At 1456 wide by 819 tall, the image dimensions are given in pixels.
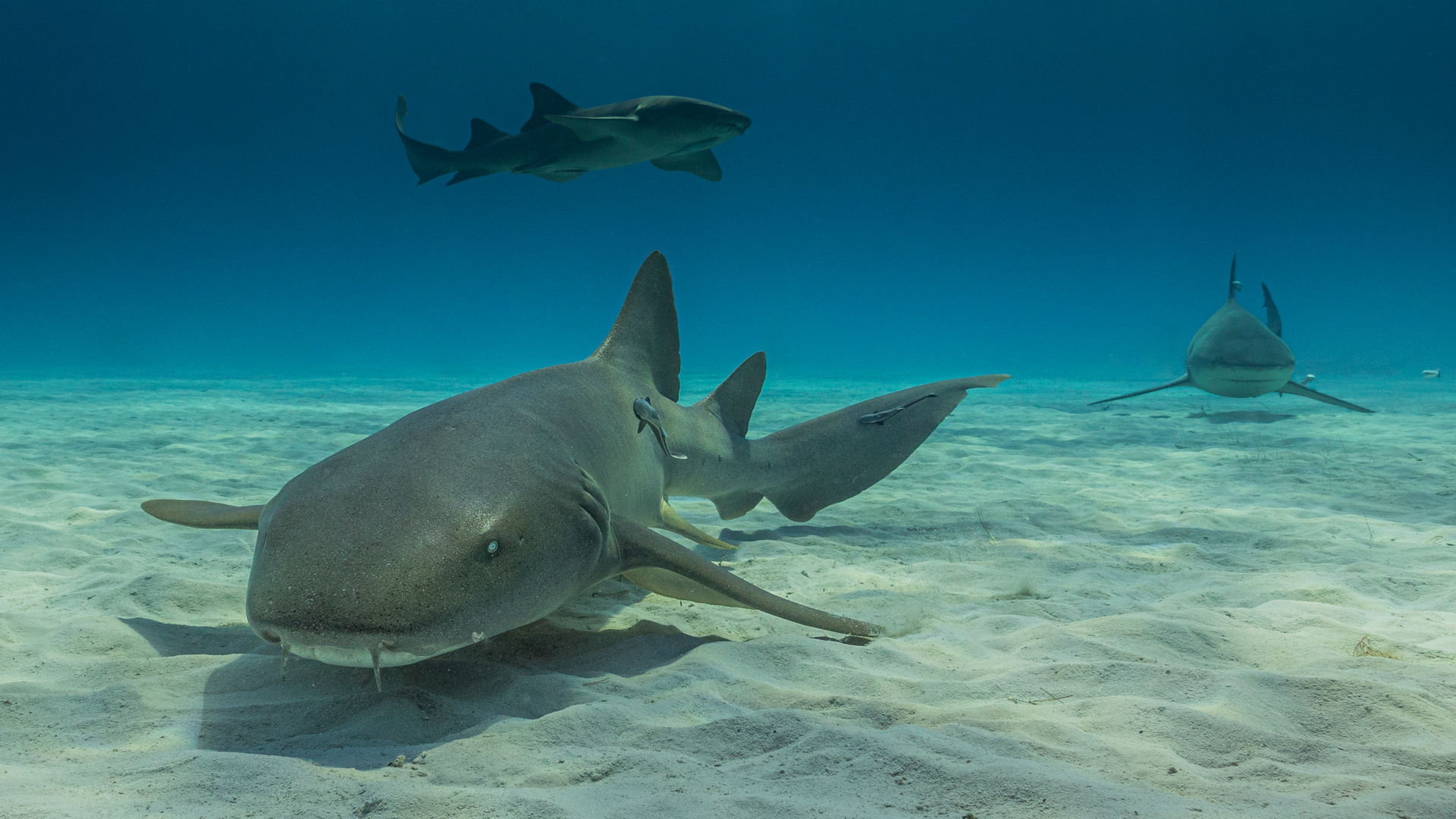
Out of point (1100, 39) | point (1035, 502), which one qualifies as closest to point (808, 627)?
point (1035, 502)

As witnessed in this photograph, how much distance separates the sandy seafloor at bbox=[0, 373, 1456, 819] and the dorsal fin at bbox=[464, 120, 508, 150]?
3732 mm

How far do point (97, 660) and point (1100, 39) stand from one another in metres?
71.4

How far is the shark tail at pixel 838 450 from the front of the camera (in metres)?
4.64

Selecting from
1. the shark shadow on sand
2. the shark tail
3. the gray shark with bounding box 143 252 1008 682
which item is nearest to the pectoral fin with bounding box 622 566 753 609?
the gray shark with bounding box 143 252 1008 682

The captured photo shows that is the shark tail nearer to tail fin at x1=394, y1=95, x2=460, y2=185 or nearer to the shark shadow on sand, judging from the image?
the shark shadow on sand

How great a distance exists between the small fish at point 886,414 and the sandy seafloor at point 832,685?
0.79 meters

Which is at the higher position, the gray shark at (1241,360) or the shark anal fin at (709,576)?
the gray shark at (1241,360)

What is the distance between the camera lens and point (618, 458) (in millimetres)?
3375

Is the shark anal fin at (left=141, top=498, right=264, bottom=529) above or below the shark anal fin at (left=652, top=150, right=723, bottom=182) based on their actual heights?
below

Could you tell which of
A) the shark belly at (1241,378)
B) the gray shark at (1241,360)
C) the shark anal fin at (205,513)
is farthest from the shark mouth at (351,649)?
the shark belly at (1241,378)

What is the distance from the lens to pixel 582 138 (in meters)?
6.16

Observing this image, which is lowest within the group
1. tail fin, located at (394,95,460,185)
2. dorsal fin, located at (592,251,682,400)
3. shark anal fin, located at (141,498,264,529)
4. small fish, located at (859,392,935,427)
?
shark anal fin, located at (141,498,264,529)

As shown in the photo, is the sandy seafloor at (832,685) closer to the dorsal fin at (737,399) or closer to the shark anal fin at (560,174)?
the dorsal fin at (737,399)

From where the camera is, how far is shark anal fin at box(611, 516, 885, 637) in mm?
2502
